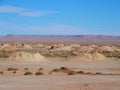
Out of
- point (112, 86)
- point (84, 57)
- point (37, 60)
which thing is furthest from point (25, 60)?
point (112, 86)

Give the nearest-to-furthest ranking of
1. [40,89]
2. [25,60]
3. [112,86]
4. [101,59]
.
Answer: [40,89], [112,86], [25,60], [101,59]

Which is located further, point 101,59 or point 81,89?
point 101,59

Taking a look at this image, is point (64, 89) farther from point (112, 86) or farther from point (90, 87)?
point (112, 86)

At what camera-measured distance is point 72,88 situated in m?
24.6

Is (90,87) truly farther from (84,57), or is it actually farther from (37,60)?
(84,57)

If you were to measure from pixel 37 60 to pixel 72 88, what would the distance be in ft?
132

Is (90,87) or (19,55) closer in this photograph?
(90,87)

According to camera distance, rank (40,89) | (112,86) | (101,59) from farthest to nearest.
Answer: (101,59) < (112,86) < (40,89)

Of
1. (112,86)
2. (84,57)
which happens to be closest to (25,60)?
(84,57)

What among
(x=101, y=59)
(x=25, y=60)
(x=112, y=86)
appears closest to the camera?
(x=112, y=86)

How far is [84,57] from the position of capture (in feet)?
228

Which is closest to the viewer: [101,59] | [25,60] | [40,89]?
[40,89]

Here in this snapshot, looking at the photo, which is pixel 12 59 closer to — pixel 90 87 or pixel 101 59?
pixel 101 59

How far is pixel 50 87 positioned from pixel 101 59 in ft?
147
